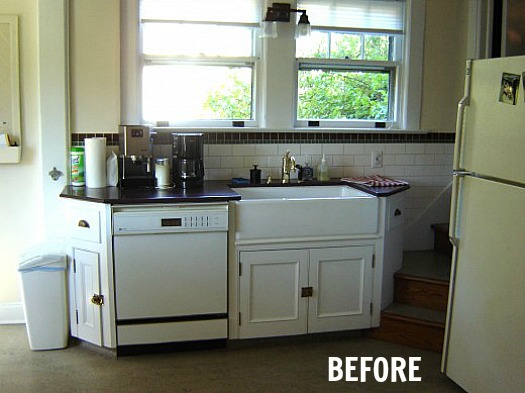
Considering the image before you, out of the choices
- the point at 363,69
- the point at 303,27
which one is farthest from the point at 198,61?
the point at 363,69

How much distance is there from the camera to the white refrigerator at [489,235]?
2549 millimetres

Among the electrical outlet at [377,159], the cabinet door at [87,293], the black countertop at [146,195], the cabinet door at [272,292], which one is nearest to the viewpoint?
the black countertop at [146,195]

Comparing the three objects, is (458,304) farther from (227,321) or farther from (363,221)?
(227,321)

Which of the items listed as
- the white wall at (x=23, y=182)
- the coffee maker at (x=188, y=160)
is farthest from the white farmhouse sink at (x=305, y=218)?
the white wall at (x=23, y=182)

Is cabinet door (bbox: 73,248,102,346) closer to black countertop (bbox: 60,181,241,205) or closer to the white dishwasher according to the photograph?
the white dishwasher

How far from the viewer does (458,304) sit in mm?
2980

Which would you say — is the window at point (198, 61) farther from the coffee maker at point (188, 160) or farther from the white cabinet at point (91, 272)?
the white cabinet at point (91, 272)

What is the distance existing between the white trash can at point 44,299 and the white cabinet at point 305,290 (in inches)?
41.3

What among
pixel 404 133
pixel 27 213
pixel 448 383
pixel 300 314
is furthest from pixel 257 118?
pixel 448 383

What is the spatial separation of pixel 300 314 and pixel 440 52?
2.19 meters

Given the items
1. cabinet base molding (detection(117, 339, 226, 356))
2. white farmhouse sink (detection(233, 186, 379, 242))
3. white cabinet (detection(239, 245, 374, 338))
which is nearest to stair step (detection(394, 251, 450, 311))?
white cabinet (detection(239, 245, 374, 338))

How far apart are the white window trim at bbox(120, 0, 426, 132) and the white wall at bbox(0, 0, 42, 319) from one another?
55 cm

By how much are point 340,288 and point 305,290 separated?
0.23 meters

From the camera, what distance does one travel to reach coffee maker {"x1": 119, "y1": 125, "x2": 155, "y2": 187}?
355 cm
